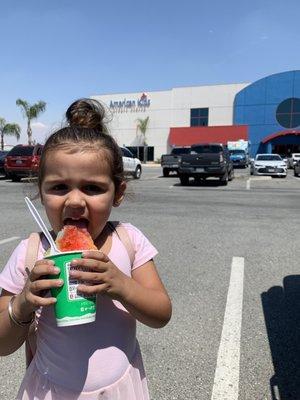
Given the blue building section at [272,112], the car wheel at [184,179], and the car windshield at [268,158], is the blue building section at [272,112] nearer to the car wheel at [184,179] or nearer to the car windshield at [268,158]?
the car windshield at [268,158]

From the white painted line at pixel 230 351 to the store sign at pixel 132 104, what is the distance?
52.1m

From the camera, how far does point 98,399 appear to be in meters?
1.42

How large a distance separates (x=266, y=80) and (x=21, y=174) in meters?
38.2

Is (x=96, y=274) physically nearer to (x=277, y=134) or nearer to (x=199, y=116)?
(x=277, y=134)

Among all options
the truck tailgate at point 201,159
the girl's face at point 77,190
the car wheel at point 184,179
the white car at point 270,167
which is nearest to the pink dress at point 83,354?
the girl's face at point 77,190

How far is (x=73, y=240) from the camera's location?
1243 millimetres

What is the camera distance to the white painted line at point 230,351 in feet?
8.94

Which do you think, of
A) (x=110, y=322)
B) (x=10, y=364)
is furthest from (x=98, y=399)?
(x=10, y=364)

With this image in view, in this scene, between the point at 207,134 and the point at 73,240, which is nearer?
the point at 73,240

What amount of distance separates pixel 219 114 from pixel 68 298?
52.5 metres

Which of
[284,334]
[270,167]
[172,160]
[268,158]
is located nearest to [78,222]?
[284,334]

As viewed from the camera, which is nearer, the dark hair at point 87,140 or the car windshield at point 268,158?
the dark hair at point 87,140

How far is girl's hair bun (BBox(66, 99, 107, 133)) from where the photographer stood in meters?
1.67

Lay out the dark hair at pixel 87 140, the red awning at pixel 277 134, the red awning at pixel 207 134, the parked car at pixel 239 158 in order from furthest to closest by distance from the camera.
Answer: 1. the red awning at pixel 207 134
2. the red awning at pixel 277 134
3. the parked car at pixel 239 158
4. the dark hair at pixel 87 140
